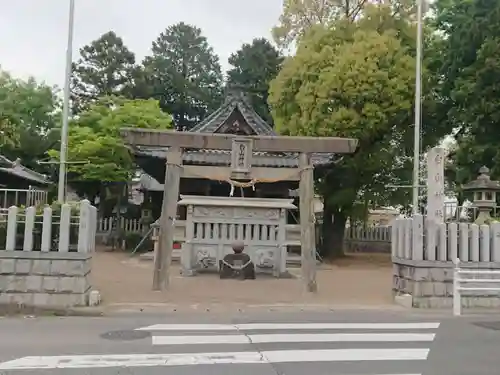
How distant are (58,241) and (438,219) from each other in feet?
26.0

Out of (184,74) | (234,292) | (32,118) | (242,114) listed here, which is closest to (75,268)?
(234,292)

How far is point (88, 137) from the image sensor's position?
27.7 metres

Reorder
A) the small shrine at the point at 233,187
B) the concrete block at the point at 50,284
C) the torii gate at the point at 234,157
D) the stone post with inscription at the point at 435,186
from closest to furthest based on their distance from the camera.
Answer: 1. the concrete block at the point at 50,284
2. the stone post with inscription at the point at 435,186
3. the torii gate at the point at 234,157
4. the small shrine at the point at 233,187

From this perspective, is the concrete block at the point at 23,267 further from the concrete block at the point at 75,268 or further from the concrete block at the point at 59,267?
the concrete block at the point at 75,268

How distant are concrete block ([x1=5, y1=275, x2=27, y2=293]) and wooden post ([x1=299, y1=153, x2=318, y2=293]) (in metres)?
6.12

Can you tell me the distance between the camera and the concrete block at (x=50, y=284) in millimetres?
10164

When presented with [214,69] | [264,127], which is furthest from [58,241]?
[214,69]

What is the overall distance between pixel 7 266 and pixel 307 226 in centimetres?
665

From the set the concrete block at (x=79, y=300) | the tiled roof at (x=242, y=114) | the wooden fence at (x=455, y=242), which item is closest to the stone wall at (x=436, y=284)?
the wooden fence at (x=455, y=242)

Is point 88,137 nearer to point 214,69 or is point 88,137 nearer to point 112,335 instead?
point 112,335

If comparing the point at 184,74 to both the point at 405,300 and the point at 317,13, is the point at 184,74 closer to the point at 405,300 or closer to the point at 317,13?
the point at 317,13

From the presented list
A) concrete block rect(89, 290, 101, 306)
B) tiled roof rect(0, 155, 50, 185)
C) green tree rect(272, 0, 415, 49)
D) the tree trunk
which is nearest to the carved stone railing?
concrete block rect(89, 290, 101, 306)

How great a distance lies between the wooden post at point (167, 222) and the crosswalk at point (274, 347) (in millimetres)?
3978

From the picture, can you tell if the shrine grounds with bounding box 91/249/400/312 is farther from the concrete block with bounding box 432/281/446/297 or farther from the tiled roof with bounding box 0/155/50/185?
the tiled roof with bounding box 0/155/50/185
